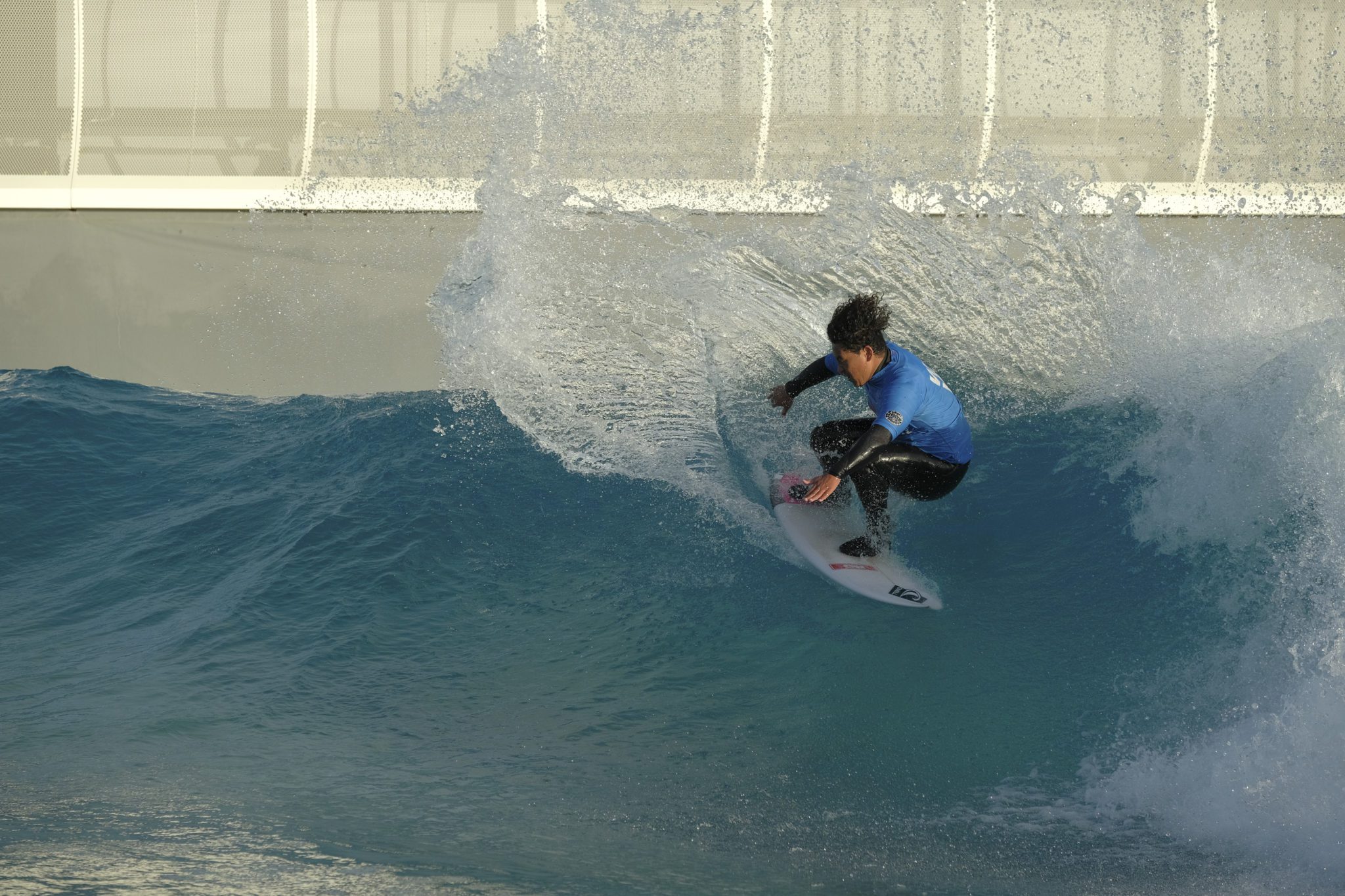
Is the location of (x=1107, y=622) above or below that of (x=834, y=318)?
below

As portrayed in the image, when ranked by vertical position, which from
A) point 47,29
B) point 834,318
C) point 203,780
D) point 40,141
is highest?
point 47,29

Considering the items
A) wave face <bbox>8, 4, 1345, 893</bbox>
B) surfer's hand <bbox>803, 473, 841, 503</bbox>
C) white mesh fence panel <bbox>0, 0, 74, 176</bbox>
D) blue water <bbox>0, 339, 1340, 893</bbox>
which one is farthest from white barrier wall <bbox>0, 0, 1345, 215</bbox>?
→ surfer's hand <bbox>803, 473, 841, 503</bbox>

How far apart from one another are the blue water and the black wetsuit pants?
18.2 inches

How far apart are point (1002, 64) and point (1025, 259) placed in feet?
13.3

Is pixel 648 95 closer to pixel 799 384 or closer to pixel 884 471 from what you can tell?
pixel 799 384

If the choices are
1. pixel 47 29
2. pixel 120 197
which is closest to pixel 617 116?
pixel 120 197

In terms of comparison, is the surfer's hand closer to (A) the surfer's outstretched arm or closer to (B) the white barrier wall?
(A) the surfer's outstretched arm

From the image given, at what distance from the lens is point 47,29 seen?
10523mm

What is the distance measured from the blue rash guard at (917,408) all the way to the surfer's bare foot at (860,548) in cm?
55

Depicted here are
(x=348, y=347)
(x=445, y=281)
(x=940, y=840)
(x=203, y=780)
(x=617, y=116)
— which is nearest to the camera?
(x=940, y=840)

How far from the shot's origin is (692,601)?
5.34m

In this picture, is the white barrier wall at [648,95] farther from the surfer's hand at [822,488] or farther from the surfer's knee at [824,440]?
the surfer's hand at [822,488]

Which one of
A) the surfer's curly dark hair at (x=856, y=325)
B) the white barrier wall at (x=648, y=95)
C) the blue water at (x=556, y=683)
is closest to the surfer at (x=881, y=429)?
the surfer's curly dark hair at (x=856, y=325)

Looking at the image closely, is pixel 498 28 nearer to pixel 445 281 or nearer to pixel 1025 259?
pixel 445 281
